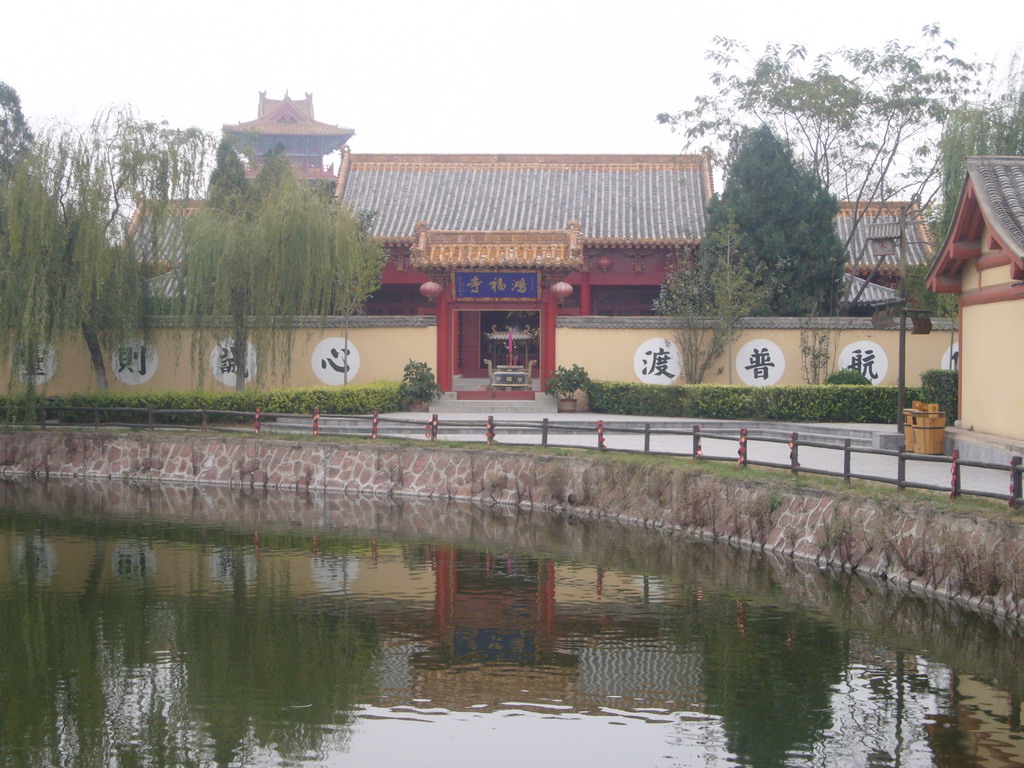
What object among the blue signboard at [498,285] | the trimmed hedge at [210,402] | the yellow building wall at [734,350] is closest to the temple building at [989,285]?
the yellow building wall at [734,350]

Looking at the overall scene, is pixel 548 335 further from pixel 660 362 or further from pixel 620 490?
pixel 620 490

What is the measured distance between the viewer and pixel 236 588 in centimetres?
1234

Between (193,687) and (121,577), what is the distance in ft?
14.7

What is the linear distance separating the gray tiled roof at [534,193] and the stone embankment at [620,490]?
31.4 feet

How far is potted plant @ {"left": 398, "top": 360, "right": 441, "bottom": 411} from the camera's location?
2341 centimetres

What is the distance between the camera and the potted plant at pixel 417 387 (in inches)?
922

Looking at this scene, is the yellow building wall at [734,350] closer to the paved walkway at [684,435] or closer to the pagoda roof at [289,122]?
the paved walkway at [684,435]

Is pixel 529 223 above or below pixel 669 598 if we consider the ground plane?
above

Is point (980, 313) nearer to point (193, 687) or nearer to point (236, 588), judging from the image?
point (236, 588)

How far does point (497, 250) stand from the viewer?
78.6 ft

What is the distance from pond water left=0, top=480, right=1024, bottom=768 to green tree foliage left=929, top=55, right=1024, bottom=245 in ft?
33.8

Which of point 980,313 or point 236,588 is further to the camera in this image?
point 980,313

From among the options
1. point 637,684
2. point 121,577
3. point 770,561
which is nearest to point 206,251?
point 121,577

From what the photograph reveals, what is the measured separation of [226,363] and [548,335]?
22.2ft
